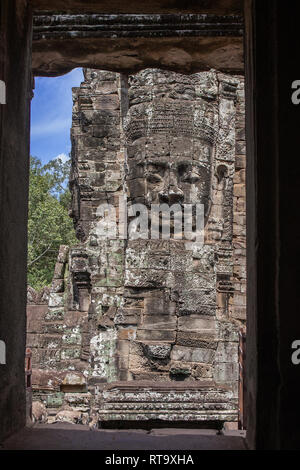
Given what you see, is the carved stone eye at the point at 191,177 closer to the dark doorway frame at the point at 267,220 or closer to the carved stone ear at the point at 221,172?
the carved stone ear at the point at 221,172

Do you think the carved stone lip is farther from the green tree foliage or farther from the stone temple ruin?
the green tree foliage

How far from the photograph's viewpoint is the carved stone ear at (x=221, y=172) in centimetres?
945

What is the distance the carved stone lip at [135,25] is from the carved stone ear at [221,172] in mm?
6916

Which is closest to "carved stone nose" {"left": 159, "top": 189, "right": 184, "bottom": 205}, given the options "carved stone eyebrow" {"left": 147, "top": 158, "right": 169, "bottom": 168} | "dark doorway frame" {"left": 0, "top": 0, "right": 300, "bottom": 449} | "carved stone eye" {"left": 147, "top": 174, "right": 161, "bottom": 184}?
"carved stone eye" {"left": 147, "top": 174, "right": 161, "bottom": 184}

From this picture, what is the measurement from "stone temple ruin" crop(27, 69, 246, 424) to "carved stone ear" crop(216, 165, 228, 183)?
0.02 meters

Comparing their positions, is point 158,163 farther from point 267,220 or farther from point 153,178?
point 267,220

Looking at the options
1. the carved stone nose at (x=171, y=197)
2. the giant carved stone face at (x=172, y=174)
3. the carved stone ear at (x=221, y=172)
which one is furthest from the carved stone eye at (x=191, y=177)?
the carved stone ear at (x=221, y=172)

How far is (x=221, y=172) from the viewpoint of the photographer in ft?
31.4

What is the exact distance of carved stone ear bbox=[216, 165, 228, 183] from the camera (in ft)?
31.0

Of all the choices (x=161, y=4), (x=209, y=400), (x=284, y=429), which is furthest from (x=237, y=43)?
(x=209, y=400)

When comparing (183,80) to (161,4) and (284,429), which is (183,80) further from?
(284,429)

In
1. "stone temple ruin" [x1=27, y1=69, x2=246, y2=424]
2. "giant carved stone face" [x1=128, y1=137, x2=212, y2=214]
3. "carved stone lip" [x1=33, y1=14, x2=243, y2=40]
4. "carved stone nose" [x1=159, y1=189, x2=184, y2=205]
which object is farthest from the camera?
"giant carved stone face" [x1=128, y1=137, x2=212, y2=214]

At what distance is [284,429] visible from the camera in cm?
156

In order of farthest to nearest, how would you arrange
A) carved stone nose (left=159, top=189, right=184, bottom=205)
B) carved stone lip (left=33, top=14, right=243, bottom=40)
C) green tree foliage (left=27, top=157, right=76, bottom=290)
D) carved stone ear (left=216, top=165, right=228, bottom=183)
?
green tree foliage (left=27, top=157, right=76, bottom=290) < carved stone ear (left=216, top=165, right=228, bottom=183) < carved stone nose (left=159, top=189, right=184, bottom=205) < carved stone lip (left=33, top=14, right=243, bottom=40)
